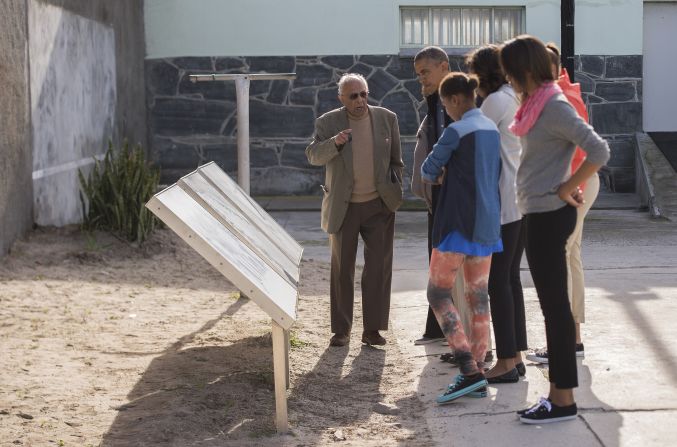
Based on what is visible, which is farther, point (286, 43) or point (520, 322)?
point (286, 43)

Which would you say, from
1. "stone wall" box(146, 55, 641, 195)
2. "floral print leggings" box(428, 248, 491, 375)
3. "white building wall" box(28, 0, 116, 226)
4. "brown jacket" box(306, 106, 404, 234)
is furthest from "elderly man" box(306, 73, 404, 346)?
"stone wall" box(146, 55, 641, 195)

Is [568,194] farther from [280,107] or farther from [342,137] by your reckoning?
[280,107]

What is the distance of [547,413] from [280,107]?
11.2 m

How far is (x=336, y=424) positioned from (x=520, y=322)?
4.06 feet

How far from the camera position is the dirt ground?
5059 mm

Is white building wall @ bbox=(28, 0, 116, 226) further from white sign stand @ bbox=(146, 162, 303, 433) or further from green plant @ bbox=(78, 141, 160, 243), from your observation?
white sign stand @ bbox=(146, 162, 303, 433)

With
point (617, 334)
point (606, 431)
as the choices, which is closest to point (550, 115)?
point (606, 431)

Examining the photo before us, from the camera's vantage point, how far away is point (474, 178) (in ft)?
17.2

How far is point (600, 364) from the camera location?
5891 millimetres

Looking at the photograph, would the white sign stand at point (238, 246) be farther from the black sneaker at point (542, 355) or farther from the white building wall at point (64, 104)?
the white building wall at point (64, 104)

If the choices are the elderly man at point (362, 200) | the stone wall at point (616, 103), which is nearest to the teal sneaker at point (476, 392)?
the elderly man at point (362, 200)

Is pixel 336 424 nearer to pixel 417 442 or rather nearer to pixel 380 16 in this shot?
pixel 417 442

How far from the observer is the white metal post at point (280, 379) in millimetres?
4930

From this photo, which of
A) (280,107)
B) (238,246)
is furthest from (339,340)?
(280,107)
